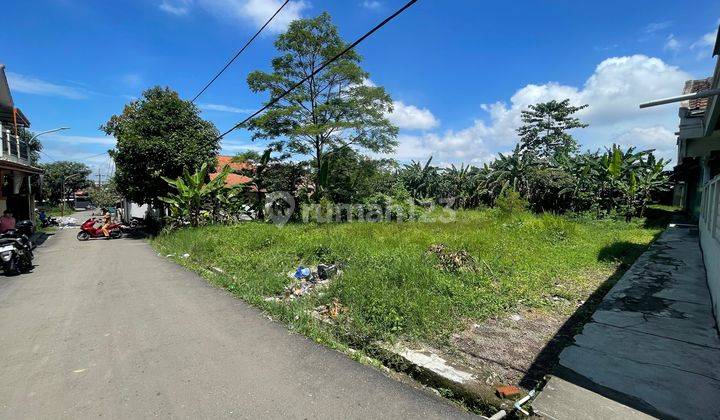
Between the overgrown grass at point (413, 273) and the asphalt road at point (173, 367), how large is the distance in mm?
584

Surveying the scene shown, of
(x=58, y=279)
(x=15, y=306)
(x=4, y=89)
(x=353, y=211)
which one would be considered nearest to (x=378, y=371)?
(x=15, y=306)

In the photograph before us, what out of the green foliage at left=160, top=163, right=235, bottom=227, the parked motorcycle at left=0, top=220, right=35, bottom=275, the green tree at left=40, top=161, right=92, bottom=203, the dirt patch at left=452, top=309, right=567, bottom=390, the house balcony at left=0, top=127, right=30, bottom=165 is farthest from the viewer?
the green tree at left=40, top=161, right=92, bottom=203

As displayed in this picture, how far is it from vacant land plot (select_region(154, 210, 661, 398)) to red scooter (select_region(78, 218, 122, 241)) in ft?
25.3

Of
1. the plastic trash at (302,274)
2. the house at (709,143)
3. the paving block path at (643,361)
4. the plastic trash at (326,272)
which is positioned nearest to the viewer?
the paving block path at (643,361)

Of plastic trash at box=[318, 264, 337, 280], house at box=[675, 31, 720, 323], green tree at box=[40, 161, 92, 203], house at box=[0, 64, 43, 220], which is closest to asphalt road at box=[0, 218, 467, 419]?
plastic trash at box=[318, 264, 337, 280]

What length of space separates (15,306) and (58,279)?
215 centimetres

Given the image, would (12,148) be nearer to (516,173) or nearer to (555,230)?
(555,230)

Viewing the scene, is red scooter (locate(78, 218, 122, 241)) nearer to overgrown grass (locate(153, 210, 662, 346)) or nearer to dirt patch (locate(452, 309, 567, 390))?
overgrown grass (locate(153, 210, 662, 346))

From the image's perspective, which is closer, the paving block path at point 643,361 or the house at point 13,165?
the paving block path at point 643,361

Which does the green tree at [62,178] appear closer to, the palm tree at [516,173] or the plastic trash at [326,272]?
the palm tree at [516,173]

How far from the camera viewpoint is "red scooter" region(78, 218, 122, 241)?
15508mm

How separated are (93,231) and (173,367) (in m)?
15.4

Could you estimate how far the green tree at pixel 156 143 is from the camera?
52.4ft

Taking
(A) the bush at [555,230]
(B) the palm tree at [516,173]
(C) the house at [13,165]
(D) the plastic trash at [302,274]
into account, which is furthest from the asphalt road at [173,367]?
(B) the palm tree at [516,173]
